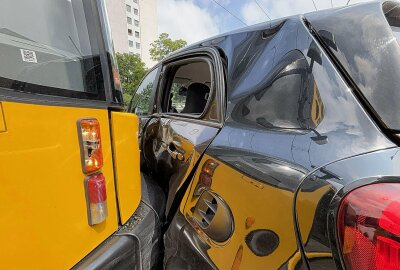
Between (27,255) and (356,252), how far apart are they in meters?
1.03

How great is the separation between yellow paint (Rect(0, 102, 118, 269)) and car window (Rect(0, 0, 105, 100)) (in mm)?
105

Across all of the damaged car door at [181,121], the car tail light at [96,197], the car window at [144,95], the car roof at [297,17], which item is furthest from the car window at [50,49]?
the car window at [144,95]

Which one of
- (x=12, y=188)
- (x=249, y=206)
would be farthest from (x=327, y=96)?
(x=12, y=188)

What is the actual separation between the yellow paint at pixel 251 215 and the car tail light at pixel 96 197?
478 mm

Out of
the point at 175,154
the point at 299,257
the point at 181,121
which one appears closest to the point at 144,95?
the point at 181,121

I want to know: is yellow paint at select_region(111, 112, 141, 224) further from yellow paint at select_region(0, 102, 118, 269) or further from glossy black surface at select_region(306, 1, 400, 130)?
glossy black surface at select_region(306, 1, 400, 130)

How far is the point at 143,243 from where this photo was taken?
1595 millimetres

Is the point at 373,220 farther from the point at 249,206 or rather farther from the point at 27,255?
the point at 27,255

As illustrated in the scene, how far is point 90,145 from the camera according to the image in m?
1.28

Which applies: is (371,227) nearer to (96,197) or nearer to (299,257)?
(299,257)

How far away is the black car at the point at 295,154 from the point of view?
87cm

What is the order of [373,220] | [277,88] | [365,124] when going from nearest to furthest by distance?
[373,220] → [365,124] → [277,88]

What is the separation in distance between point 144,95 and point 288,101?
2.50m

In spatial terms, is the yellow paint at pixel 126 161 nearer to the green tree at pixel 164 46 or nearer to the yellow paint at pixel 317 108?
the yellow paint at pixel 317 108
